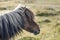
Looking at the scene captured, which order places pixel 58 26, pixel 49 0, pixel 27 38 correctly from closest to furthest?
pixel 27 38 < pixel 58 26 < pixel 49 0

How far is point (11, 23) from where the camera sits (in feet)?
19.5

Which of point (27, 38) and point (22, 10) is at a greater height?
point (22, 10)

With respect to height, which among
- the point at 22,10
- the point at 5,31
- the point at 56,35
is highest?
the point at 22,10

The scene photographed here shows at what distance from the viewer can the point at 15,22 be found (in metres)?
5.99

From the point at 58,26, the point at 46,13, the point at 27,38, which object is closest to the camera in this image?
the point at 27,38

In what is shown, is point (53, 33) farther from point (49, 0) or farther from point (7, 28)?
point (49, 0)

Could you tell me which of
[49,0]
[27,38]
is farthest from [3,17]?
[49,0]

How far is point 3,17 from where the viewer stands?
5.90 m

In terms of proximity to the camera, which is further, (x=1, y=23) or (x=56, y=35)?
(x=56, y=35)

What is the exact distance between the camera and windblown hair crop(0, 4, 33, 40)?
586cm

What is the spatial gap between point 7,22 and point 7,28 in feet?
0.40

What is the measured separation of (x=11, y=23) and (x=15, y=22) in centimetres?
10

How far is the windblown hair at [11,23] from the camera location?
5859 mm

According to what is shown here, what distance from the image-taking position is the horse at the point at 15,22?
231 inches
